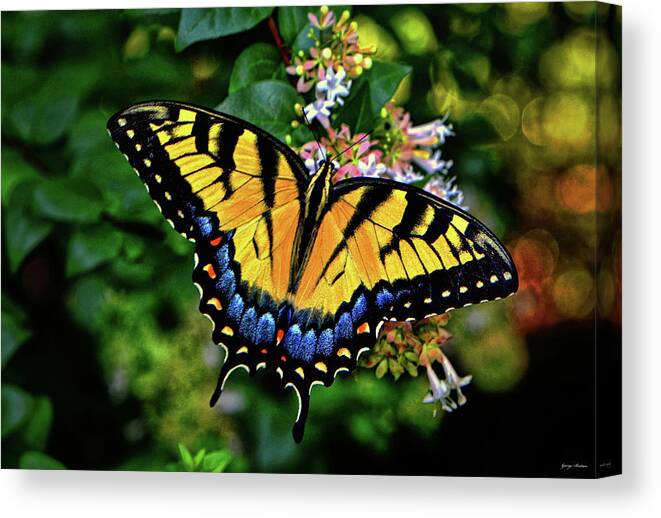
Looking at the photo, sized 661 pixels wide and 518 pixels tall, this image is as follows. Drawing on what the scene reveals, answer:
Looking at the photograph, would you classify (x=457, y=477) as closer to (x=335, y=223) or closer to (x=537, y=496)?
(x=537, y=496)

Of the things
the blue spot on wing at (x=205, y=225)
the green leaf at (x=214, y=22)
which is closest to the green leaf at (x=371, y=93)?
the green leaf at (x=214, y=22)

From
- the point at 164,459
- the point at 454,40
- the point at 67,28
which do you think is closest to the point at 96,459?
the point at 164,459

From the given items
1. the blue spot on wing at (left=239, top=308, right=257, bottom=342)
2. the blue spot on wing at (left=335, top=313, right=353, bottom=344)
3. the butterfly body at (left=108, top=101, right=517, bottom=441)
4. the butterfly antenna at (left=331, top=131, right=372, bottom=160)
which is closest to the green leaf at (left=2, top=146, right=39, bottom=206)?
the butterfly body at (left=108, top=101, right=517, bottom=441)

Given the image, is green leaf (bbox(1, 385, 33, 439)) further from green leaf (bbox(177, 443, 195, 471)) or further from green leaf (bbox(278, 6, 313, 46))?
green leaf (bbox(278, 6, 313, 46))

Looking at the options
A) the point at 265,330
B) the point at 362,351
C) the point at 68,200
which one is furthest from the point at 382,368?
the point at 68,200

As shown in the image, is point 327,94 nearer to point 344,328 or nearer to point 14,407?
point 344,328
